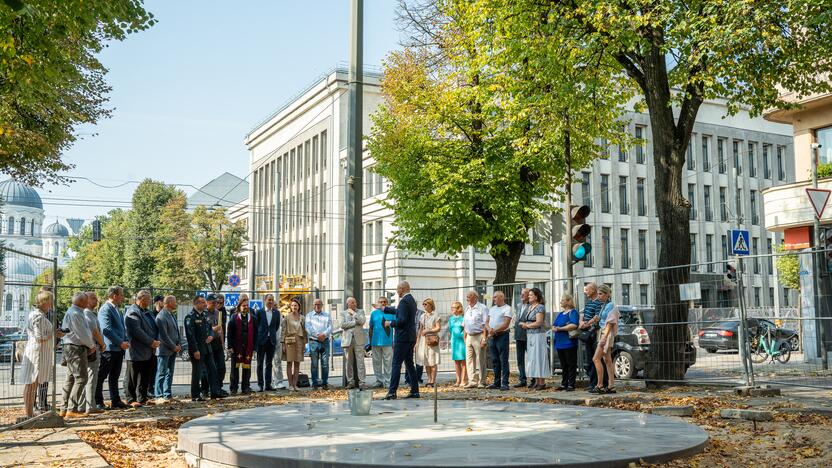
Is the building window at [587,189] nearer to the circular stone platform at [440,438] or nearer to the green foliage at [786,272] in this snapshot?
the green foliage at [786,272]

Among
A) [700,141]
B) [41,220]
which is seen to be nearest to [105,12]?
[700,141]

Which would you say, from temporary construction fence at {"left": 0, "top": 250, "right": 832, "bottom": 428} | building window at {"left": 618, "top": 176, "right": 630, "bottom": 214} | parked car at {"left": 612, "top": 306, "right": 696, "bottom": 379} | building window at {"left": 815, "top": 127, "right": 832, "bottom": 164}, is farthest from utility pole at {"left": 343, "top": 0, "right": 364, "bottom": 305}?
building window at {"left": 618, "top": 176, "right": 630, "bottom": 214}

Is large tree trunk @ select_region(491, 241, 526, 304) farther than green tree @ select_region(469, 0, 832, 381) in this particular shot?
Yes

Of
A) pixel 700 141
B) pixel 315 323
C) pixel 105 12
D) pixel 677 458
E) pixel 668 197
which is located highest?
pixel 700 141

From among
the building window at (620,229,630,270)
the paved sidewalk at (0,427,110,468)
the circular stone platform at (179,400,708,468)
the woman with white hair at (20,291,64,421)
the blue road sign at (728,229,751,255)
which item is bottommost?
the paved sidewalk at (0,427,110,468)

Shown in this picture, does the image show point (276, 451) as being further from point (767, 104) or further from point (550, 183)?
point (550, 183)

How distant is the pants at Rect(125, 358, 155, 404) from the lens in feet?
49.1

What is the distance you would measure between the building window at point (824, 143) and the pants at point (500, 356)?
16.8 meters

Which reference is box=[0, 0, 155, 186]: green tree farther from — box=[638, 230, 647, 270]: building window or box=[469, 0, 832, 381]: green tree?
box=[638, 230, 647, 270]: building window

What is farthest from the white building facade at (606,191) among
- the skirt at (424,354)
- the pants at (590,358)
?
the pants at (590,358)

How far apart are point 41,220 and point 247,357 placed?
564ft

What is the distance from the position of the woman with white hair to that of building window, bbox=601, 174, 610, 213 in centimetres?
5182

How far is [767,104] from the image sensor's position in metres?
17.1

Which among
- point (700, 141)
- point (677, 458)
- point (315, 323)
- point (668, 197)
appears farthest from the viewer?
point (700, 141)
